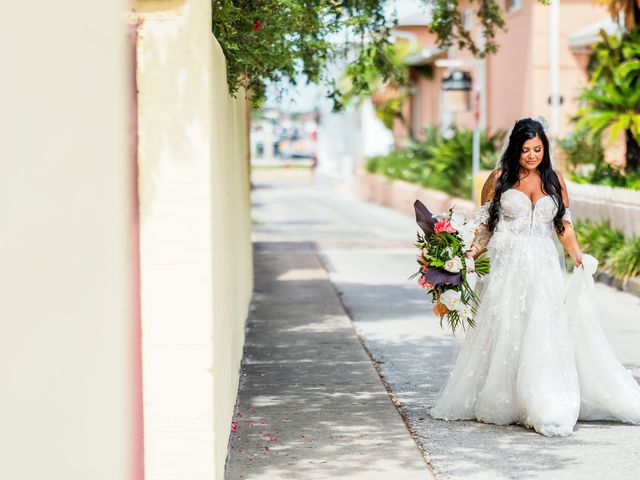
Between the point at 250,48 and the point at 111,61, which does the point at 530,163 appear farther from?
the point at 111,61

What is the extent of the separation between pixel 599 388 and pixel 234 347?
238 centimetres

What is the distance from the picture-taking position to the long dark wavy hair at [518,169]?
24.5ft

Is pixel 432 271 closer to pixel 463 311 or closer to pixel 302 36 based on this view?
pixel 463 311

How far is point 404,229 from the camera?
1033 inches

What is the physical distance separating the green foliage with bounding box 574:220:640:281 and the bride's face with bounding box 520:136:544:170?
22.6ft

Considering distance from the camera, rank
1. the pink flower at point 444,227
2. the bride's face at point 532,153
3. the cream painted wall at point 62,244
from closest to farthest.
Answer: the cream painted wall at point 62,244
the pink flower at point 444,227
the bride's face at point 532,153

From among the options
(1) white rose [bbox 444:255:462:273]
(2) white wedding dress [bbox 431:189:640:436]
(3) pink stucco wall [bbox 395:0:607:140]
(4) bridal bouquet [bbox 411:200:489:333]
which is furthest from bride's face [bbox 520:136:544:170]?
(3) pink stucco wall [bbox 395:0:607:140]

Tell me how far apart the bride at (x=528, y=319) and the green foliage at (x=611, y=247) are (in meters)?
6.76

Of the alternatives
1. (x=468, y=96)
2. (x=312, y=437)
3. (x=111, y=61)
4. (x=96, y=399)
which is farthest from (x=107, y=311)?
(x=468, y=96)

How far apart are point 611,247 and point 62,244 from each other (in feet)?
40.4

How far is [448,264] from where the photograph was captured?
23.6 feet

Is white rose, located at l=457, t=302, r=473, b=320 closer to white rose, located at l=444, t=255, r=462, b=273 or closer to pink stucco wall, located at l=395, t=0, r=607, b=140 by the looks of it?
white rose, located at l=444, t=255, r=462, b=273

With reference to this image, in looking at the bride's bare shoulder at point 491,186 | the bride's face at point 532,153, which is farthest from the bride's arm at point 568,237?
the bride's bare shoulder at point 491,186

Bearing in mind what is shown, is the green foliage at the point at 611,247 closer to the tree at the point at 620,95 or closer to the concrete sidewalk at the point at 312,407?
the tree at the point at 620,95
